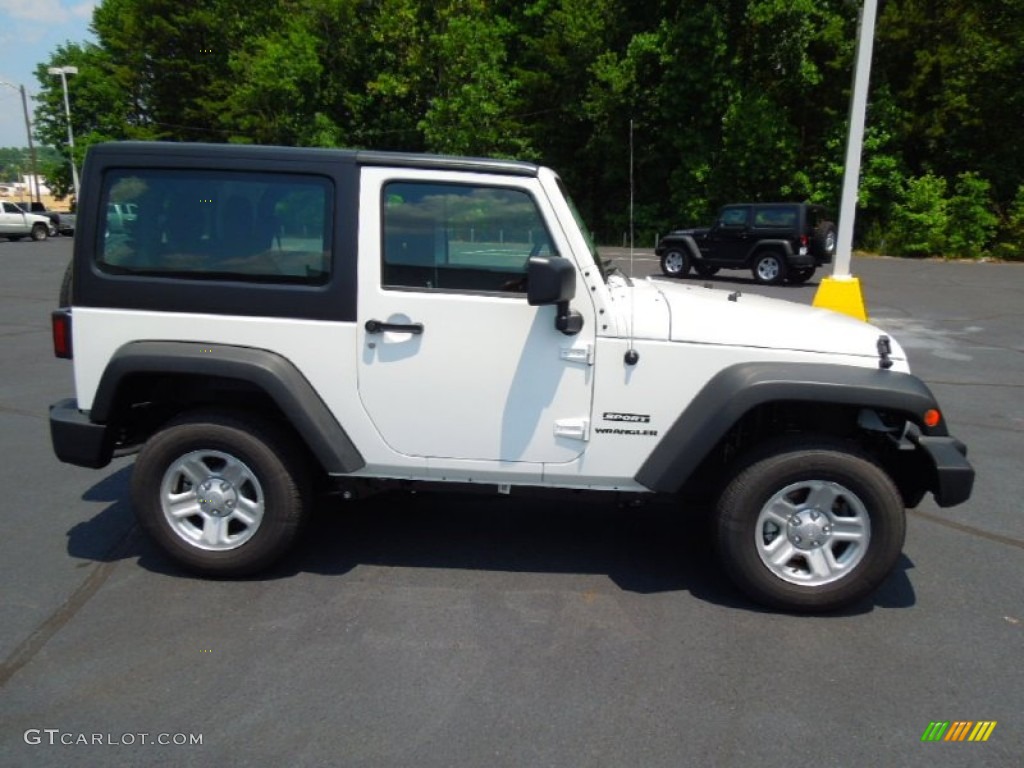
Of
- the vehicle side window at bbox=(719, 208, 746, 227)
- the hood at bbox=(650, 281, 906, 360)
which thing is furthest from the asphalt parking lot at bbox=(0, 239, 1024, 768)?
the vehicle side window at bbox=(719, 208, 746, 227)

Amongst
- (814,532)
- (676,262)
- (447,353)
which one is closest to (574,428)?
(447,353)

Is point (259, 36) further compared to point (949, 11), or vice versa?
point (259, 36)

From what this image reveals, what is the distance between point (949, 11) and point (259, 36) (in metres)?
31.9

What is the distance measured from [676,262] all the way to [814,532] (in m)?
17.2

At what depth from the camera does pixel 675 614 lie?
3.67m

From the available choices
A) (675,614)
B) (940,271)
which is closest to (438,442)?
(675,614)

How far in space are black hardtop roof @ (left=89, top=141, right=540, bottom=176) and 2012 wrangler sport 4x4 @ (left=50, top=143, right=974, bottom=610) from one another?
0.01 m

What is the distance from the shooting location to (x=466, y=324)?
11.9ft

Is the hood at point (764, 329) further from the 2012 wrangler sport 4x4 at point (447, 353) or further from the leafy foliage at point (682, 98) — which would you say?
the leafy foliage at point (682, 98)

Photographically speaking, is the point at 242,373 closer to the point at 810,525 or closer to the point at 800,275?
the point at 810,525

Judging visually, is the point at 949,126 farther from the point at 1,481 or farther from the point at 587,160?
the point at 1,481

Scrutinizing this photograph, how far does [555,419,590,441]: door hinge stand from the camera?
3680 mm

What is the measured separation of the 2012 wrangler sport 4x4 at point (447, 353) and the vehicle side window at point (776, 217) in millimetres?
15468

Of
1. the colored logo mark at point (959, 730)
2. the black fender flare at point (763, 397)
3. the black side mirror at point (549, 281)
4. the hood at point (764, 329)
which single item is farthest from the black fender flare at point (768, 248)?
the colored logo mark at point (959, 730)
